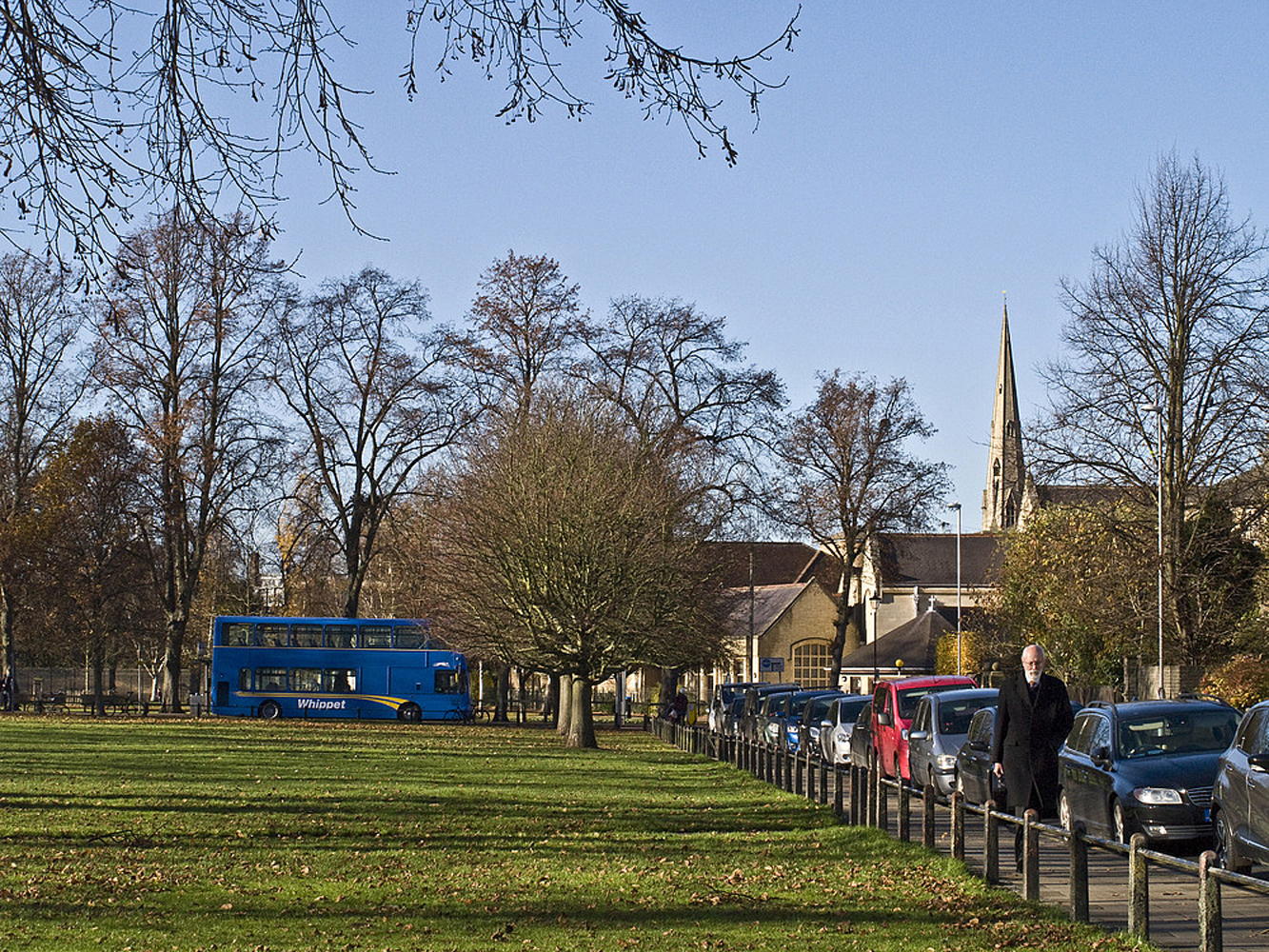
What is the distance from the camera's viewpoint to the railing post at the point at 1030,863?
39.0 ft

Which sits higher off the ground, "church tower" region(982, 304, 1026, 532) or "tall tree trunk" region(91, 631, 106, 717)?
"church tower" region(982, 304, 1026, 532)

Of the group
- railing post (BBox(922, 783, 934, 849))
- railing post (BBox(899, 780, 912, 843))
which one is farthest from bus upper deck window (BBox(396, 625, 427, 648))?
railing post (BBox(922, 783, 934, 849))

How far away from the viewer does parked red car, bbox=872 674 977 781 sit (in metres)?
26.1

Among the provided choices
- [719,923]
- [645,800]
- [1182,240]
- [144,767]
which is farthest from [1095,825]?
[1182,240]

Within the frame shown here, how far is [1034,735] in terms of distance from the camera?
12.9 metres

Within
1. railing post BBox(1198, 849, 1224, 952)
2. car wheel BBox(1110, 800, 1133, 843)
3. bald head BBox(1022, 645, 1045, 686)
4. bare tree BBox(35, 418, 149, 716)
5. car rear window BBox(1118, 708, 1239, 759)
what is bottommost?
car wheel BBox(1110, 800, 1133, 843)

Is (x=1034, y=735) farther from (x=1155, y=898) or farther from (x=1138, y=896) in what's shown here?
(x=1138, y=896)

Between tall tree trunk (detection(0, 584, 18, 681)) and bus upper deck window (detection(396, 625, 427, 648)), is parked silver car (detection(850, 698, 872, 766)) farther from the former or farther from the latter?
tall tree trunk (detection(0, 584, 18, 681))

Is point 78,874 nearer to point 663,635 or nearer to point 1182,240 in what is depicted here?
point 663,635

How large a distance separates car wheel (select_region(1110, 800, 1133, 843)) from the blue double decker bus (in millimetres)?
44670

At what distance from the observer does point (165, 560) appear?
60125 millimetres

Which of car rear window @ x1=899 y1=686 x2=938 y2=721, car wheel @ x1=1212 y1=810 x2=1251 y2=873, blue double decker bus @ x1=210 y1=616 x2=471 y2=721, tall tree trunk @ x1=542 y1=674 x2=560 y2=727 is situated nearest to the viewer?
car wheel @ x1=1212 y1=810 x2=1251 y2=873

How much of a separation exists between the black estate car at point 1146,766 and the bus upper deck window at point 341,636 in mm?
43928

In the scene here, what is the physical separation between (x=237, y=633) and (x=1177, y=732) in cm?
4735
